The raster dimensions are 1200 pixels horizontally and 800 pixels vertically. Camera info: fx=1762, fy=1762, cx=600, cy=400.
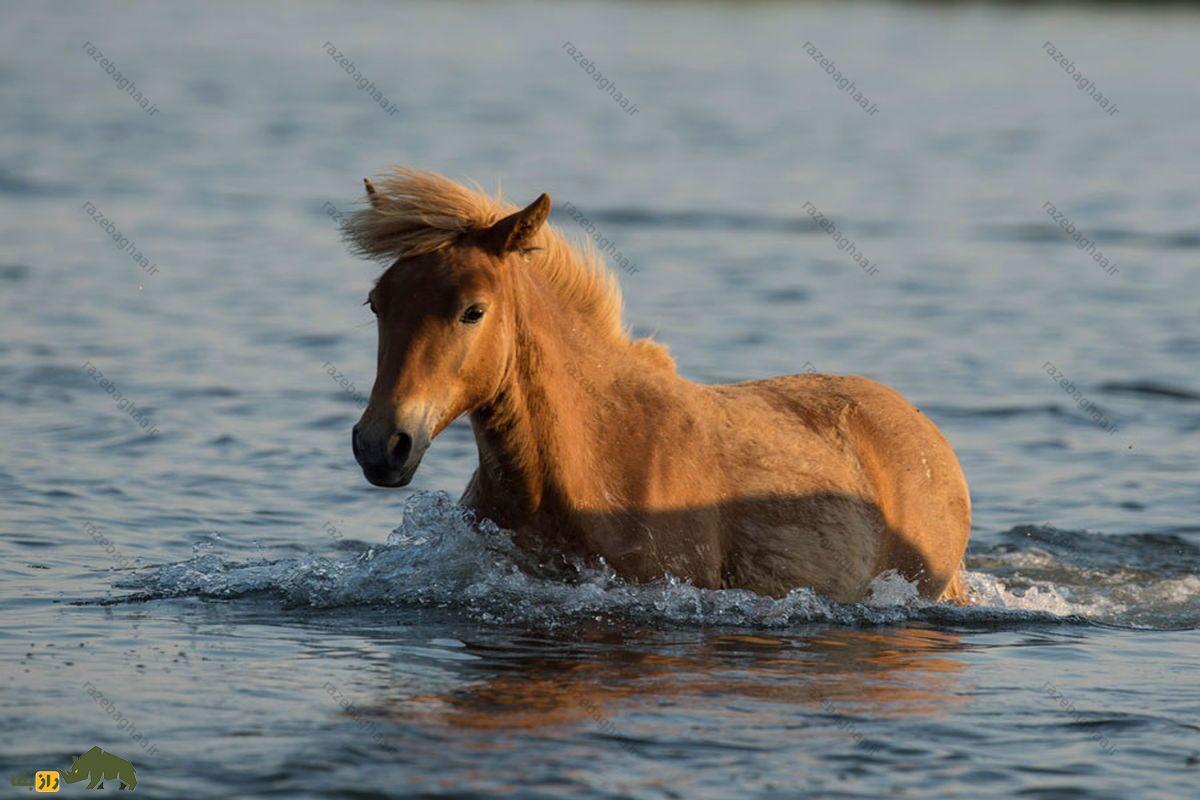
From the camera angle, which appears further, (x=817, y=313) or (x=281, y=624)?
(x=817, y=313)

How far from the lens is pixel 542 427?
7797mm

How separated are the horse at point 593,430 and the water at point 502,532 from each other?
0.70 ft

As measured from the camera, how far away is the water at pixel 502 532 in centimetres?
686

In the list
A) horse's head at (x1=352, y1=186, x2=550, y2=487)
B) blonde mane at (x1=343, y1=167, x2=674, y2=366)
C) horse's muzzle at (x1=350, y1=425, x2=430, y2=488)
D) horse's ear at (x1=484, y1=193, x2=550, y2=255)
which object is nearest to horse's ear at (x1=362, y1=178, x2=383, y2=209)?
blonde mane at (x1=343, y1=167, x2=674, y2=366)

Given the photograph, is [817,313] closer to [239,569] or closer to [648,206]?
[648,206]

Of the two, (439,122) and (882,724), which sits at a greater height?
(439,122)

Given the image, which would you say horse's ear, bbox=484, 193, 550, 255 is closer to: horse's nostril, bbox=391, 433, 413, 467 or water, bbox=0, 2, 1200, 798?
horse's nostril, bbox=391, 433, 413, 467

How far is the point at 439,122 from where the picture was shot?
107 feet

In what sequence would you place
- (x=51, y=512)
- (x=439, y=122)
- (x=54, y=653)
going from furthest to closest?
(x=439, y=122) → (x=51, y=512) → (x=54, y=653)

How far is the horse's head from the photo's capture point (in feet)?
23.4

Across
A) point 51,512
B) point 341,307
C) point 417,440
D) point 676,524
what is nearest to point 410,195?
point 417,440

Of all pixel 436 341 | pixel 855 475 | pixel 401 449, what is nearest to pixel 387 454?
pixel 401 449

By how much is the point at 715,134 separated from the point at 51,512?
77.9 ft

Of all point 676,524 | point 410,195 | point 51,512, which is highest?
point 410,195
